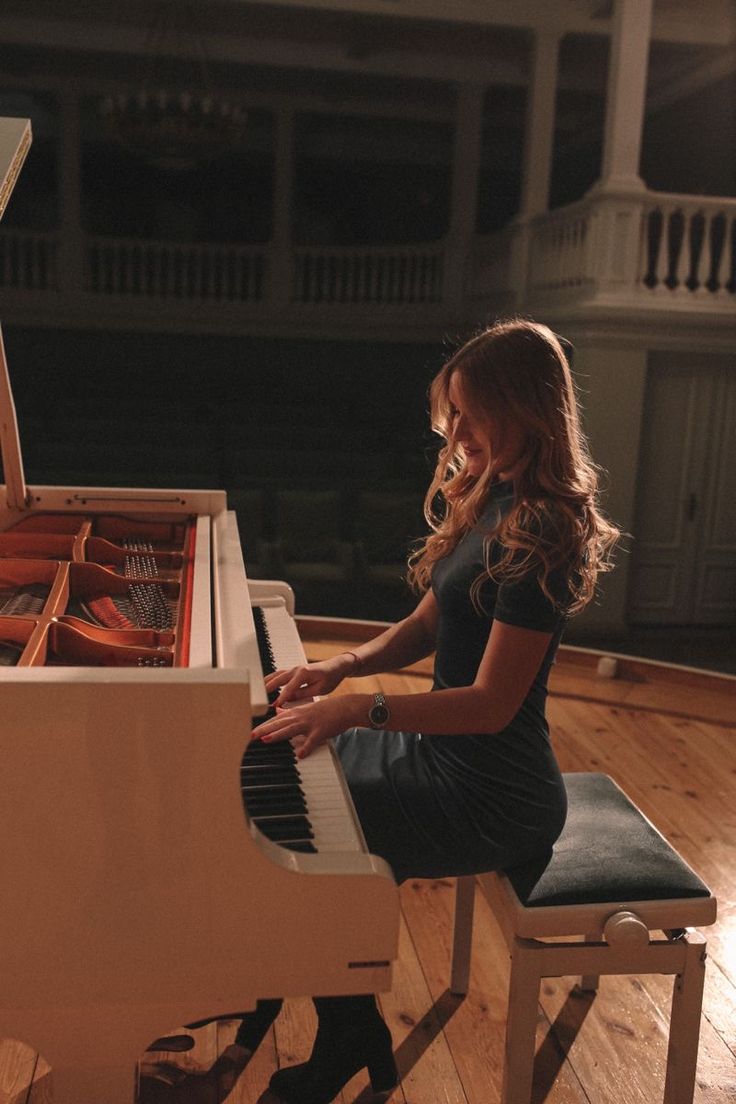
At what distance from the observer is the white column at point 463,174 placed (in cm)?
801

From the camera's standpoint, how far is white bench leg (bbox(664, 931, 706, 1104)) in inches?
63.7

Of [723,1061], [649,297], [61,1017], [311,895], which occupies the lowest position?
[723,1061]

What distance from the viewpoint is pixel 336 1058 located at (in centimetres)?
167

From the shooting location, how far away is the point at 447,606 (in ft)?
5.54

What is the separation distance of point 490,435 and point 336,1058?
1.05 m

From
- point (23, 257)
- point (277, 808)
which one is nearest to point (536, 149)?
point (23, 257)

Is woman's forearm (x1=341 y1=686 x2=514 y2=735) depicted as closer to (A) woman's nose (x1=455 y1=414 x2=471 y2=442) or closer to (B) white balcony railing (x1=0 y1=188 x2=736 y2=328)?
(A) woman's nose (x1=455 y1=414 x2=471 y2=442)

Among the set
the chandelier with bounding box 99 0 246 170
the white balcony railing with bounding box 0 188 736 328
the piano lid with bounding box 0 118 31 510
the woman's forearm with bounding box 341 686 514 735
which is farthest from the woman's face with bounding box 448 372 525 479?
the white balcony railing with bounding box 0 188 736 328

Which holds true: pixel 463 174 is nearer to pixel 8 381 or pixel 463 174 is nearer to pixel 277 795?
pixel 8 381

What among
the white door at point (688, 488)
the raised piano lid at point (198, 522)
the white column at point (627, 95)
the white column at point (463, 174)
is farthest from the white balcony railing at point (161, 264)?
the raised piano lid at point (198, 522)

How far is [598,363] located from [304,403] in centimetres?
253

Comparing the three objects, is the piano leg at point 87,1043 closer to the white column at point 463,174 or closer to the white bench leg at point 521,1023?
the white bench leg at point 521,1023

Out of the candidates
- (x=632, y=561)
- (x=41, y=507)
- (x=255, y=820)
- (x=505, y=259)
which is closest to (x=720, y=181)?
(x=505, y=259)

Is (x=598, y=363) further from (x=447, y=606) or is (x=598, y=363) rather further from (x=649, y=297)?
(x=447, y=606)
